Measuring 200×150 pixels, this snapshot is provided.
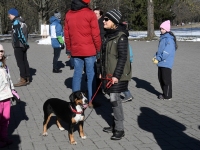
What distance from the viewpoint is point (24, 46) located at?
8.77 meters

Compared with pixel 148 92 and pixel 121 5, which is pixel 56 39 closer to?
pixel 148 92

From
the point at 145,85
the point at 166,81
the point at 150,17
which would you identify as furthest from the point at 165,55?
the point at 150,17

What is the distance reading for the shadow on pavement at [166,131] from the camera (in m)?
4.64

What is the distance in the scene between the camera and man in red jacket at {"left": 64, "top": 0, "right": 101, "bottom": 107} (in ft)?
20.4

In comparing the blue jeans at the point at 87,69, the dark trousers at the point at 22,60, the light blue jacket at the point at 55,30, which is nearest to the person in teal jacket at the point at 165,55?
the blue jeans at the point at 87,69

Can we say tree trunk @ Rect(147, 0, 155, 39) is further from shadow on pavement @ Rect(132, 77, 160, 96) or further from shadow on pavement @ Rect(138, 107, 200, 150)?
shadow on pavement @ Rect(138, 107, 200, 150)

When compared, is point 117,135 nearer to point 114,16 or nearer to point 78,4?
point 114,16

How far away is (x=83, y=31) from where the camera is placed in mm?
6262

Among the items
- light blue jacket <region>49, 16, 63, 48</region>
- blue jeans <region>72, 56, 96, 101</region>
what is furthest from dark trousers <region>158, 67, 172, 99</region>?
light blue jacket <region>49, 16, 63, 48</region>

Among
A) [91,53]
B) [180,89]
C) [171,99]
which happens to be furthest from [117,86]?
[180,89]

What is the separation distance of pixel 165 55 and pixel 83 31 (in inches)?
78.6

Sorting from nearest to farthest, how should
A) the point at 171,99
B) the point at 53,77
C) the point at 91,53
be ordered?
the point at 91,53 < the point at 171,99 < the point at 53,77

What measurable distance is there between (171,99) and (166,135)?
2.43 m

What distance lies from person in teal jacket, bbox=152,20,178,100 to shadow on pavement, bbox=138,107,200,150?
3.51 ft
